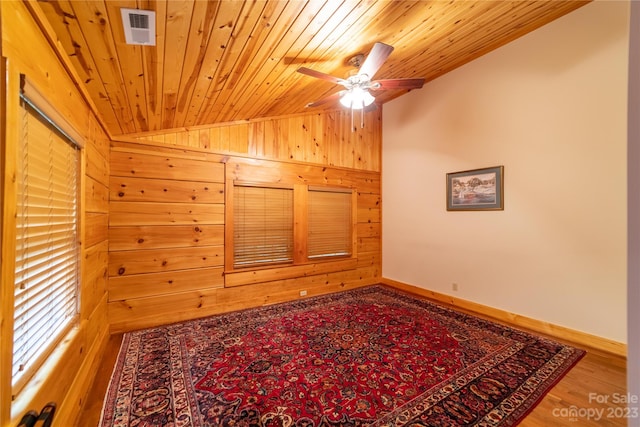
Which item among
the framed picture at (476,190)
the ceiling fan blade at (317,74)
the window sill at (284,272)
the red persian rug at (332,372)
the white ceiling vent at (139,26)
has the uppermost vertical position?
the ceiling fan blade at (317,74)

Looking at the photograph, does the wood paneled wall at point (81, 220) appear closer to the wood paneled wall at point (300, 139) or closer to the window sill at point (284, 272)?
the wood paneled wall at point (300, 139)

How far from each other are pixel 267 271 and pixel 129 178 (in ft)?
6.70

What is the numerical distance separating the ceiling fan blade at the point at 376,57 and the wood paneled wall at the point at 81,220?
1.90 meters

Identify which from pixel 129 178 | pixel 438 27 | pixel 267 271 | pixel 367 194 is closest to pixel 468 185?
pixel 367 194

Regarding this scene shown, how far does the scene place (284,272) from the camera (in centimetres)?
387

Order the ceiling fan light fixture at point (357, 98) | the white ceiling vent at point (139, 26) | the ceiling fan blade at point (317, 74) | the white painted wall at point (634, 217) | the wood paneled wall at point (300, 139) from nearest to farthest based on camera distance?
the white painted wall at point (634, 217), the white ceiling vent at point (139, 26), the ceiling fan blade at point (317, 74), the ceiling fan light fixture at point (357, 98), the wood paneled wall at point (300, 139)

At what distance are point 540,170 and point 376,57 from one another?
95.4 inches

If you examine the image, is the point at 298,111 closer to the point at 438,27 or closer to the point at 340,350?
the point at 438,27

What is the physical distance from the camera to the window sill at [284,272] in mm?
3473

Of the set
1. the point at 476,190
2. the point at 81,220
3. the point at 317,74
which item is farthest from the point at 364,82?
the point at 81,220

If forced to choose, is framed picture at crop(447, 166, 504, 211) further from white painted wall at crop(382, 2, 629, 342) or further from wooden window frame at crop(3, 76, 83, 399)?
wooden window frame at crop(3, 76, 83, 399)

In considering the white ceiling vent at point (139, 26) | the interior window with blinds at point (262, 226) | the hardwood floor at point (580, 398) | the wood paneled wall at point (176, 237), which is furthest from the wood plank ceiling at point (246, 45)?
the hardwood floor at point (580, 398)

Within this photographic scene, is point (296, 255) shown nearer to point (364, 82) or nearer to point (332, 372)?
point (332, 372)

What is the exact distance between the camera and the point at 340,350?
243 cm
